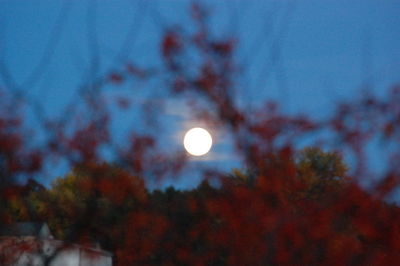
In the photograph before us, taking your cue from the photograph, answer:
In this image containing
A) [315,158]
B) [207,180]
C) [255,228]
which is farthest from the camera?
[315,158]

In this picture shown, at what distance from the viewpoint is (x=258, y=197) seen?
8.30 metres

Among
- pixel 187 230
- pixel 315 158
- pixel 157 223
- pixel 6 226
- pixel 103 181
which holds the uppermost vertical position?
pixel 315 158

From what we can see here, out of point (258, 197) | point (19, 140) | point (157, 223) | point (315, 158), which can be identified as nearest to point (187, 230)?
point (157, 223)

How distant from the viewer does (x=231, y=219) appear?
947cm

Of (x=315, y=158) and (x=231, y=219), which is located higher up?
(x=315, y=158)

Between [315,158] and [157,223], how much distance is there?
18.7 m

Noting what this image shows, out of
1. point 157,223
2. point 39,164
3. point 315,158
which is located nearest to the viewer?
point 39,164

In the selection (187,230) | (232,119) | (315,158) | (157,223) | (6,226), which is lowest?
(6,226)

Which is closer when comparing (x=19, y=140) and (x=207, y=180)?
(x=19, y=140)

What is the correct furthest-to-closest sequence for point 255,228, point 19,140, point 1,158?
point 255,228 → point 19,140 → point 1,158

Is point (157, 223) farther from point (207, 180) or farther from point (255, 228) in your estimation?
point (255, 228)

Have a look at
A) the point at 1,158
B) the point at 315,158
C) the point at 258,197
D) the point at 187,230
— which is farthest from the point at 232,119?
the point at 315,158

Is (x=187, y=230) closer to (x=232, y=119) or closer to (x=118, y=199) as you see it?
(x=118, y=199)

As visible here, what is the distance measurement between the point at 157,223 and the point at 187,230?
622 cm
